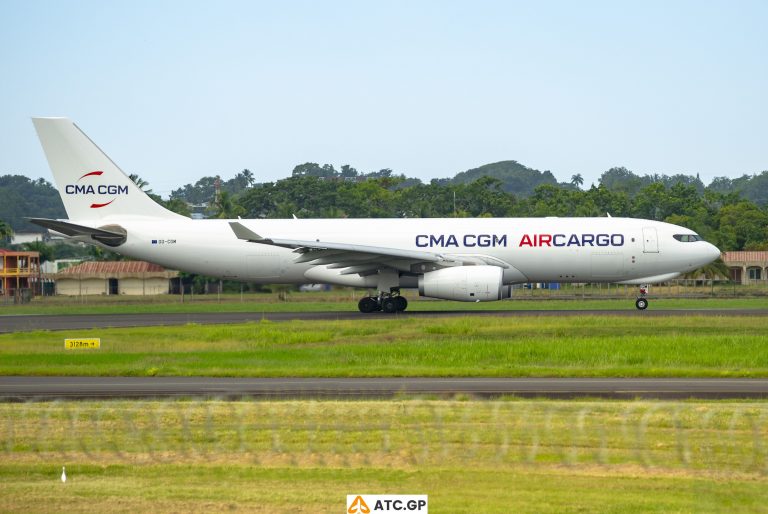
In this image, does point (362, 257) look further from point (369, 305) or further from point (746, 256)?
point (746, 256)

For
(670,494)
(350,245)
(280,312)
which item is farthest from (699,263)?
(670,494)

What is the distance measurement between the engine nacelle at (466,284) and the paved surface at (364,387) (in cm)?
1613

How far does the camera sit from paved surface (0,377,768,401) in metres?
21.5

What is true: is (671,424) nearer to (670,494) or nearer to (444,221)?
(670,494)

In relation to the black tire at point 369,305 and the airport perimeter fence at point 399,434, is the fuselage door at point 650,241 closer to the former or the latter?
the black tire at point 369,305

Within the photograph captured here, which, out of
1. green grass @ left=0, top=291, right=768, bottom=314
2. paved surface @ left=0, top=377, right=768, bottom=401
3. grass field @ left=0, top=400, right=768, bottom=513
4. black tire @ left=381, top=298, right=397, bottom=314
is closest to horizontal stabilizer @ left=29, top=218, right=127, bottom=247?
green grass @ left=0, top=291, right=768, bottom=314

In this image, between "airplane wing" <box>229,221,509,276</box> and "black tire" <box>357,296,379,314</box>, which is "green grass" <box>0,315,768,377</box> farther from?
"black tire" <box>357,296,379,314</box>

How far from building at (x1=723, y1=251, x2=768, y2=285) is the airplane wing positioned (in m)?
45.6

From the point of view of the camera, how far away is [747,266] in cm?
8256

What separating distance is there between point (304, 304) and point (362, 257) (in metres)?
13.2

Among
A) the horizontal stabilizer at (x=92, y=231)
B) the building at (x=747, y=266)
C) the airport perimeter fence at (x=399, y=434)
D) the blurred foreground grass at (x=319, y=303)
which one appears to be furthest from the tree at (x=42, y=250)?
the airport perimeter fence at (x=399, y=434)

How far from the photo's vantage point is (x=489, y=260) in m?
43.3

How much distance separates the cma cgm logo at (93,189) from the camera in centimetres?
4659

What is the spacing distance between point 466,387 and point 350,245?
1969 cm
